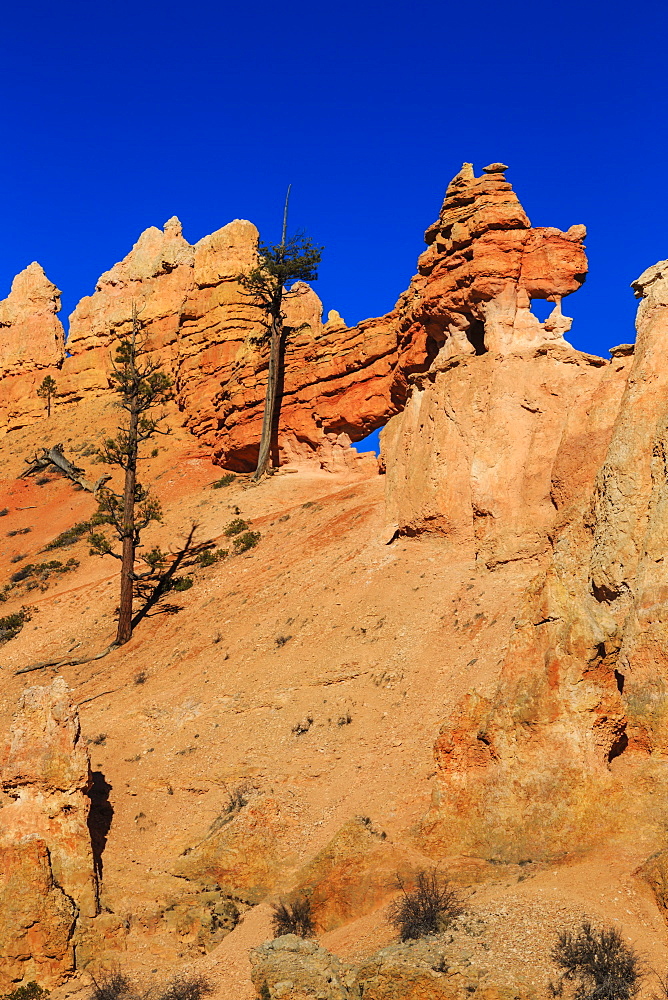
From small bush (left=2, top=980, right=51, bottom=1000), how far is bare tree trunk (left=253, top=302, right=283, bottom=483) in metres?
27.0

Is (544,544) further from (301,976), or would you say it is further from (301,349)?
(301,349)

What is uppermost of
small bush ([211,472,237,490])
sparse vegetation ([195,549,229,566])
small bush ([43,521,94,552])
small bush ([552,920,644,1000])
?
small bush ([211,472,237,490])

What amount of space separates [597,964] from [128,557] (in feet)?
70.0

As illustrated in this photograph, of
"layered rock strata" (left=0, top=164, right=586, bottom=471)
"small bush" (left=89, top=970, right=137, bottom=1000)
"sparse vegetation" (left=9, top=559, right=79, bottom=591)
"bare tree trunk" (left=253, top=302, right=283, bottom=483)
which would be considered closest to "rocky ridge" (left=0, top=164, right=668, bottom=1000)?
"layered rock strata" (left=0, top=164, right=586, bottom=471)

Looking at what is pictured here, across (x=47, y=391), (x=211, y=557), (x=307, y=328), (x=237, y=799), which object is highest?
(x=47, y=391)

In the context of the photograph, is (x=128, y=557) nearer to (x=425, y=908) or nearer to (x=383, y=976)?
(x=425, y=908)

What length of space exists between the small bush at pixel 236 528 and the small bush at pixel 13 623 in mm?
7585

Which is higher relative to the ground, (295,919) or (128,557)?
(128,557)

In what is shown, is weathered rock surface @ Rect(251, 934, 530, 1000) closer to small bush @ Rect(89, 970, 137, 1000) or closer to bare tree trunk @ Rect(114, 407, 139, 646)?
small bush @ Rect(89, 970, 137, 1000)

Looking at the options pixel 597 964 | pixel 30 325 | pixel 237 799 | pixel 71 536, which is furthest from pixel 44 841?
pixel 30 325

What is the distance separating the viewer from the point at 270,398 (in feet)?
128

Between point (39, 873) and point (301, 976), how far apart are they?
5.16 m

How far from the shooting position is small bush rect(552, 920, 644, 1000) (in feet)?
25.8

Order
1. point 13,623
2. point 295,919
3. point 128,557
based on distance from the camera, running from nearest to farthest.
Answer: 1. point 295,919
2. point 128,557
3. point 13,623
